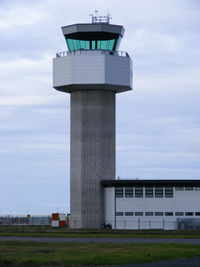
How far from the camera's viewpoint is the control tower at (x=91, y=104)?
248ft

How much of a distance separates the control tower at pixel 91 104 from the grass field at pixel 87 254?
3092 cm

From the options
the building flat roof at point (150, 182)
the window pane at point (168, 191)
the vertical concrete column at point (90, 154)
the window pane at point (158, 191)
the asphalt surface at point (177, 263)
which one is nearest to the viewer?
the asphalt surface at point (177, 263)

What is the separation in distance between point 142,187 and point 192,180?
573 centimetres

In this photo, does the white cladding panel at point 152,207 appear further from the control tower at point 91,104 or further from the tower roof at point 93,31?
the tower roof at point 93,31

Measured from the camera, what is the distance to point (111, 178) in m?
77.3

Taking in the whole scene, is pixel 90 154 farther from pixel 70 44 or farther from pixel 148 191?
pixel 70 44

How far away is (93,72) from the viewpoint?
75750mm

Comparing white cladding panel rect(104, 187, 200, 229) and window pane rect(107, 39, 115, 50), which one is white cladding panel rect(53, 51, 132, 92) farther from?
white cladding panel rect(104, 187, 200, 229)

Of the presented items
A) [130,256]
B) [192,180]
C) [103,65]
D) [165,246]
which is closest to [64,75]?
[103,65]

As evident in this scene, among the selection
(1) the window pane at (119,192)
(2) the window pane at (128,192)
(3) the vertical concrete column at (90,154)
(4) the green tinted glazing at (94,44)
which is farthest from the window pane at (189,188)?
(4) the green tinted glazing at (94,44)

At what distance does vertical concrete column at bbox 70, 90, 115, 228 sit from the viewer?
248 ft

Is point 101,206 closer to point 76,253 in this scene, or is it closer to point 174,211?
point 174,211

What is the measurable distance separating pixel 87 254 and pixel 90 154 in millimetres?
39916

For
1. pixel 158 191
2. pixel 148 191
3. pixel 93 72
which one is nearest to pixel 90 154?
pixel 148 191
